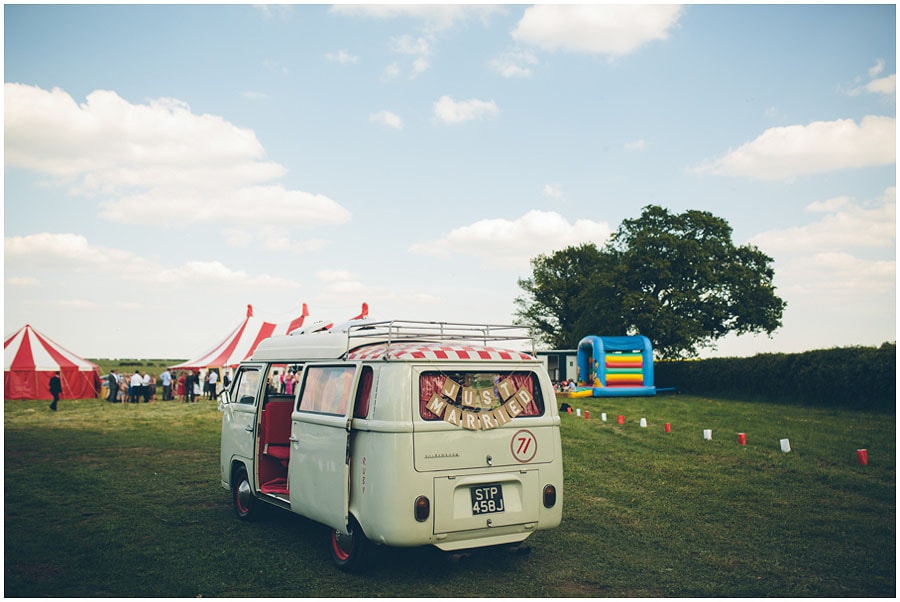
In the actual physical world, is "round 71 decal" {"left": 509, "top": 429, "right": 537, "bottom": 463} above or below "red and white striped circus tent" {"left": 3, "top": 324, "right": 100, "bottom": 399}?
below

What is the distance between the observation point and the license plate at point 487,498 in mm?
6688

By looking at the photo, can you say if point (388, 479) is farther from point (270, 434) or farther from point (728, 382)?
point (728, 382)

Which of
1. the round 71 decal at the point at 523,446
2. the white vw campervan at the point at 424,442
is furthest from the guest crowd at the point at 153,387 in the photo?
the round 71 decal at the point at 523,446

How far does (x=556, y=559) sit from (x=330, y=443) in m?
2.68

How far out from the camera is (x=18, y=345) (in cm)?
3200

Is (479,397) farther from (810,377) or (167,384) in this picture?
(167,384)

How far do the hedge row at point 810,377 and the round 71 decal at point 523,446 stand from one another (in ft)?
64.2

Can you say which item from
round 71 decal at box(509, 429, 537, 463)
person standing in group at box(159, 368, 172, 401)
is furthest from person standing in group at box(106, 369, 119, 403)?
round 71 decal at box(509, 429, 537, 463)

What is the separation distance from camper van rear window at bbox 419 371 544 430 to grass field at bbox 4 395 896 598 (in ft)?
5.01

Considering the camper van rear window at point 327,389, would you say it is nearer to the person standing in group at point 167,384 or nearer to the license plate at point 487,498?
the license plate at point 487,498

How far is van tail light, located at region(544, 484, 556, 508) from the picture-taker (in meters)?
7.11

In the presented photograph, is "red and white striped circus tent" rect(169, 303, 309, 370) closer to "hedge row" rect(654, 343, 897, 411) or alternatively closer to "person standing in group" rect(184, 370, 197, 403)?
→ "person standing in group" rect(184, 370, 197, 403)

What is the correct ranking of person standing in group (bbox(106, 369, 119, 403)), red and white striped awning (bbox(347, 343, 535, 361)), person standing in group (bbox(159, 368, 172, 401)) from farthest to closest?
person standing in group (bbox(159, 368, 172, 401))
person standing in group (bbox(106, 369, 119, 403))
red and white striped awning (bbox(347, 343, 535, 361))

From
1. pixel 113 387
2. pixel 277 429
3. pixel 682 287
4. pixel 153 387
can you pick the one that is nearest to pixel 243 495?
pixel 277 429
